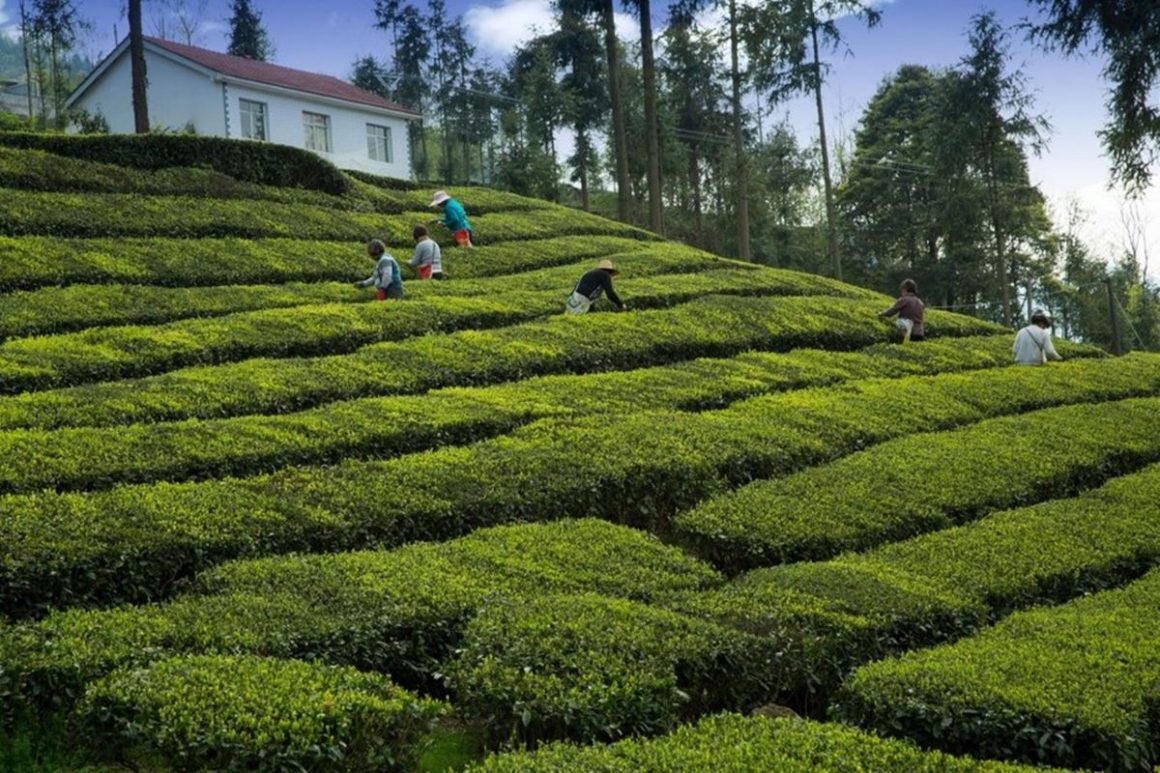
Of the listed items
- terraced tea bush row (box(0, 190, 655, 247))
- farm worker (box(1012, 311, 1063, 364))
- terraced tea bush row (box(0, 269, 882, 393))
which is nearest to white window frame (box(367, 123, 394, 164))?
terraced tea bush row (box(0, 190, 655, 247))

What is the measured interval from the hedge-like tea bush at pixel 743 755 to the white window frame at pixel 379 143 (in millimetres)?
41909

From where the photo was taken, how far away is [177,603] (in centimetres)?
765

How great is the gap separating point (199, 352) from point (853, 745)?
11.8m

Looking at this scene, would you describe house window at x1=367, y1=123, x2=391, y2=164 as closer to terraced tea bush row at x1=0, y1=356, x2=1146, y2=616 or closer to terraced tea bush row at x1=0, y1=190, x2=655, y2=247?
terraced tea bush row at x1=0, y1=190, x2=655, y2=247

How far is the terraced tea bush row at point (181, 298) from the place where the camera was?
16375 mm

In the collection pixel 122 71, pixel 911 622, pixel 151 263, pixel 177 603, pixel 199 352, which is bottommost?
pixel 911 622

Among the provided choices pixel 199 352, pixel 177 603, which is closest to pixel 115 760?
pixel 177 603

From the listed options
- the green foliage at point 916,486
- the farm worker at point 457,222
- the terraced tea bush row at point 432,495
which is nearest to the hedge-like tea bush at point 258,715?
the terraced tea bush row at point 432,495

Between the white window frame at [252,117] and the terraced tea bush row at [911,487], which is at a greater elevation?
the white window frame at [252,117]

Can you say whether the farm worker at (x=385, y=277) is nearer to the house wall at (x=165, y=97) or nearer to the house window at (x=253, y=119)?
the house wall at (x=165, y=97)

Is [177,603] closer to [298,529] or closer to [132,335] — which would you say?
[298,529]

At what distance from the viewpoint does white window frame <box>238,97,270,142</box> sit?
40.6 meters

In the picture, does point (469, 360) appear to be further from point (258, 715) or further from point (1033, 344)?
point (1033, 344)

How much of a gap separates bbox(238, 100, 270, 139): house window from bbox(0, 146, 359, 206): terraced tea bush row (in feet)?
43.4
